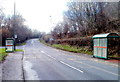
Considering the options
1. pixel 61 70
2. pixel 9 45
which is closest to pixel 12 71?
pixel 61 70

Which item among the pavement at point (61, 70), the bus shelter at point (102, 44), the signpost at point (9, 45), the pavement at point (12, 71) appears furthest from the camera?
the signpost at point (9, 45)

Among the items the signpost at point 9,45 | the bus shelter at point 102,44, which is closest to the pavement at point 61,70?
the bus shelter at point 102,44

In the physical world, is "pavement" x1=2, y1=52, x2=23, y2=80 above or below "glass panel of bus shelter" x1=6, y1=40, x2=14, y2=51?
below

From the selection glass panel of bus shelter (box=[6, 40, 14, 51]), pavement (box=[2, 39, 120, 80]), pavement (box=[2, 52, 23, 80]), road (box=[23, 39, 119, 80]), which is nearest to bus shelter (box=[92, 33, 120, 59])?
pavement (box=[2, 39, 120, 80])

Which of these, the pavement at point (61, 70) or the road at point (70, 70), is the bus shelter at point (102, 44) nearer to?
the pavement at point (61, 70)

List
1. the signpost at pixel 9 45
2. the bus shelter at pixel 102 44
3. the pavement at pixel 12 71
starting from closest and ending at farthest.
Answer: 1. the pavement at pixel 12 71
2. the bus shelter at pixel 102 44
3. the signpost at pixel 9 45

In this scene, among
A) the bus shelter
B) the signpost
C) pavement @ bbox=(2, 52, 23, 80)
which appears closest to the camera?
pavement @ bbox=(2, 52, 23, 80)

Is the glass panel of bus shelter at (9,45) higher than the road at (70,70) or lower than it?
higher

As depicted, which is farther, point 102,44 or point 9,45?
Answer: point 9,45

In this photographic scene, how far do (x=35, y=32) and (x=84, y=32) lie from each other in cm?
10810

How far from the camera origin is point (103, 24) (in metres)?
26.2

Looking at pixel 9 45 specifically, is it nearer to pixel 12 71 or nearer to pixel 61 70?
pixel 12 71

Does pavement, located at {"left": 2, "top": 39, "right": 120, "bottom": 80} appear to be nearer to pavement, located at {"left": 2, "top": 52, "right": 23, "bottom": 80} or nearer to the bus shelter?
pavement, located at {"left": 2, "top": 52, "right": 23, "bottom": 80}

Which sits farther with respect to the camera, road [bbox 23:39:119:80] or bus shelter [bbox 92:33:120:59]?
bus shelter [bbox 92:33:120:59]
